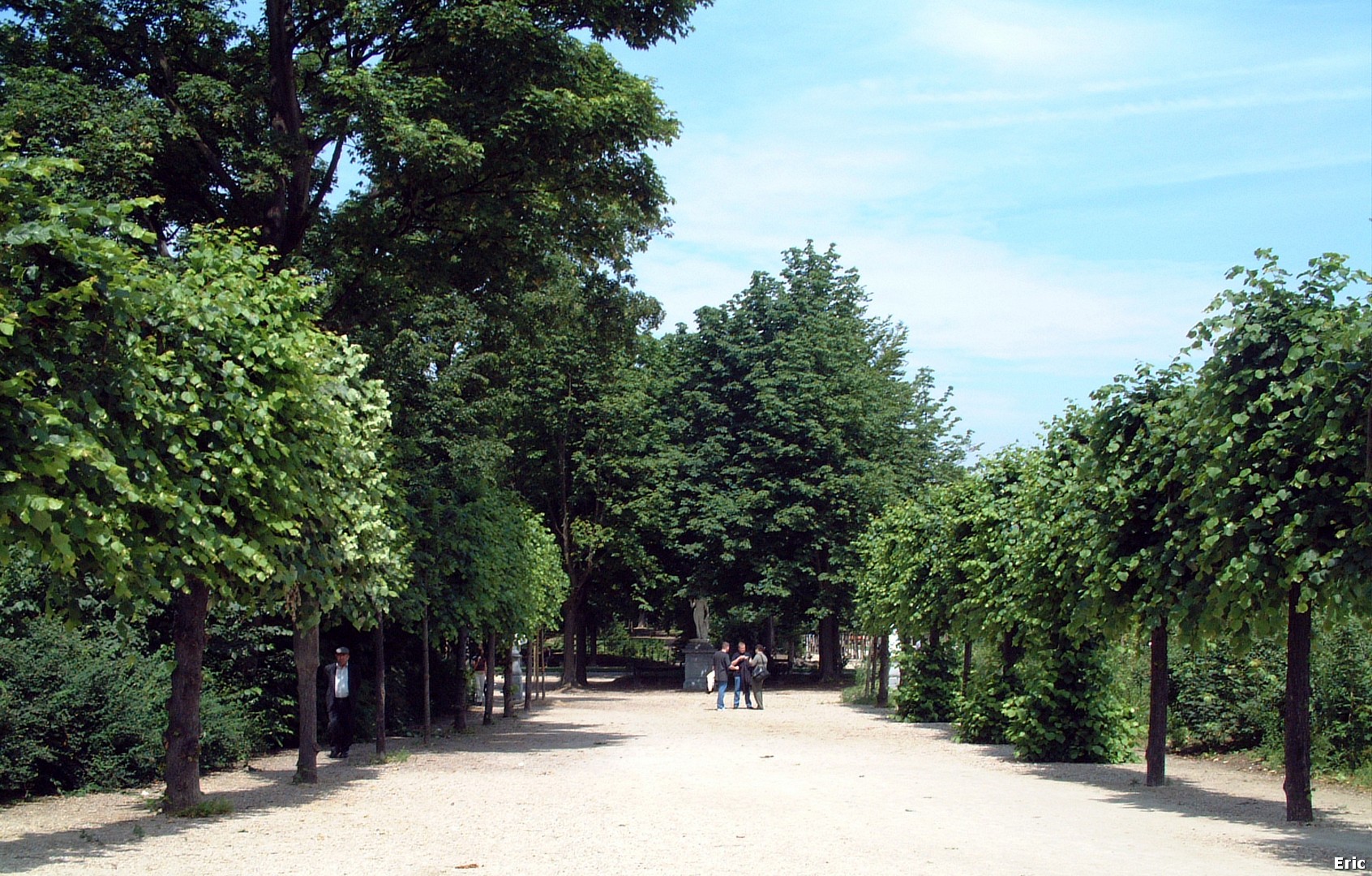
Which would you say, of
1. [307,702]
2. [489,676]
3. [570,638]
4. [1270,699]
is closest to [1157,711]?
[1270,699]

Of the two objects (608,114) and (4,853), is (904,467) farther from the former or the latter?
(4,853)

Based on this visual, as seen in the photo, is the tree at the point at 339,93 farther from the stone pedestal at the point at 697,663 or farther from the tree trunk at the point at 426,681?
the stone pedestal at the point at 697,663

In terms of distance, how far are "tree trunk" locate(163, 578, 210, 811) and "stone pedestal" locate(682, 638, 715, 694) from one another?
3160 cm

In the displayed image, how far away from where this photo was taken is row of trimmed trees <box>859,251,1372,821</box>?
32.6ft

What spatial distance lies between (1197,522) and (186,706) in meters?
10.1

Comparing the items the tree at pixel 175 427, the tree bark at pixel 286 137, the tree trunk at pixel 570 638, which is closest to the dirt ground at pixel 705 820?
the tree at pixel 175 427

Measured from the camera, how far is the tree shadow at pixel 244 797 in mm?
9690

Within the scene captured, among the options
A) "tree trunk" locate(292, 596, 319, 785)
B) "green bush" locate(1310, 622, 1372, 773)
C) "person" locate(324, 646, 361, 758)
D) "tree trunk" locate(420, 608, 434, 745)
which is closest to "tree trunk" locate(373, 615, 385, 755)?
"person" locate(324, 646, 361, 758)

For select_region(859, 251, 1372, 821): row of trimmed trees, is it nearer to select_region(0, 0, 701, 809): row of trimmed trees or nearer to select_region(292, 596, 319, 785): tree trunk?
select_region(0, 0, 701, 809): row of trimmed trees

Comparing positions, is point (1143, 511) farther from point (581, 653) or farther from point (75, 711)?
point (581, 653)

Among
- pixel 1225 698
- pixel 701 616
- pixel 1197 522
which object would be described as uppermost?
pixel 1197 522

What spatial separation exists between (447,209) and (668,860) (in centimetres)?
1328

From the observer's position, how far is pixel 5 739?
40.7 feet

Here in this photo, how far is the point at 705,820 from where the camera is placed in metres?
11.6
